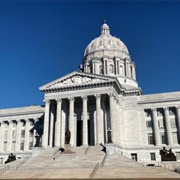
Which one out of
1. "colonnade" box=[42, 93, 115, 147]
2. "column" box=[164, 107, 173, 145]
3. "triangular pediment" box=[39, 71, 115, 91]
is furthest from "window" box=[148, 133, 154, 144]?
"triangular pediment" box=[39, 71, 115, 91]

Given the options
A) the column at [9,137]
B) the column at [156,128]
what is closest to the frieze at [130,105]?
the column at [156,128]

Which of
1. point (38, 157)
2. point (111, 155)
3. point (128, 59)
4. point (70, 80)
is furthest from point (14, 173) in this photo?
point (128, 59)

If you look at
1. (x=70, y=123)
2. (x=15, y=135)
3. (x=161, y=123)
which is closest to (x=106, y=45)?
(x=161, y=123)

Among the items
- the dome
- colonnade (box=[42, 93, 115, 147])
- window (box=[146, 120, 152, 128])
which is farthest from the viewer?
the dome

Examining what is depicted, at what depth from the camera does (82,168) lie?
1329 inches

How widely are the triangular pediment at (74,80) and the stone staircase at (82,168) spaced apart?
1292 cm

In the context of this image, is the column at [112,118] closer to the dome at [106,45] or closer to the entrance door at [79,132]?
the entrance door at [79,132]

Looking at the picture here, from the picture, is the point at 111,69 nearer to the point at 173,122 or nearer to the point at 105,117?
the point at 105,117

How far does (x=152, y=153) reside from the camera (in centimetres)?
5241

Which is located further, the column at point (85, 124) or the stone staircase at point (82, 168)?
the column at point (85, 124)

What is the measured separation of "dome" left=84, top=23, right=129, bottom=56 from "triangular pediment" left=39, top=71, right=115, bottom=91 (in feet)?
76.5

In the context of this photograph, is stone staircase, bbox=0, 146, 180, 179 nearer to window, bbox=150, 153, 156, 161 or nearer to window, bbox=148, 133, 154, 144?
window, bbox=150, 153, 156, 161

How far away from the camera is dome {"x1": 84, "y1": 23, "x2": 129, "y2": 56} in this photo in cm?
7388

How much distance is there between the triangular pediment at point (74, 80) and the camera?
5062cm
